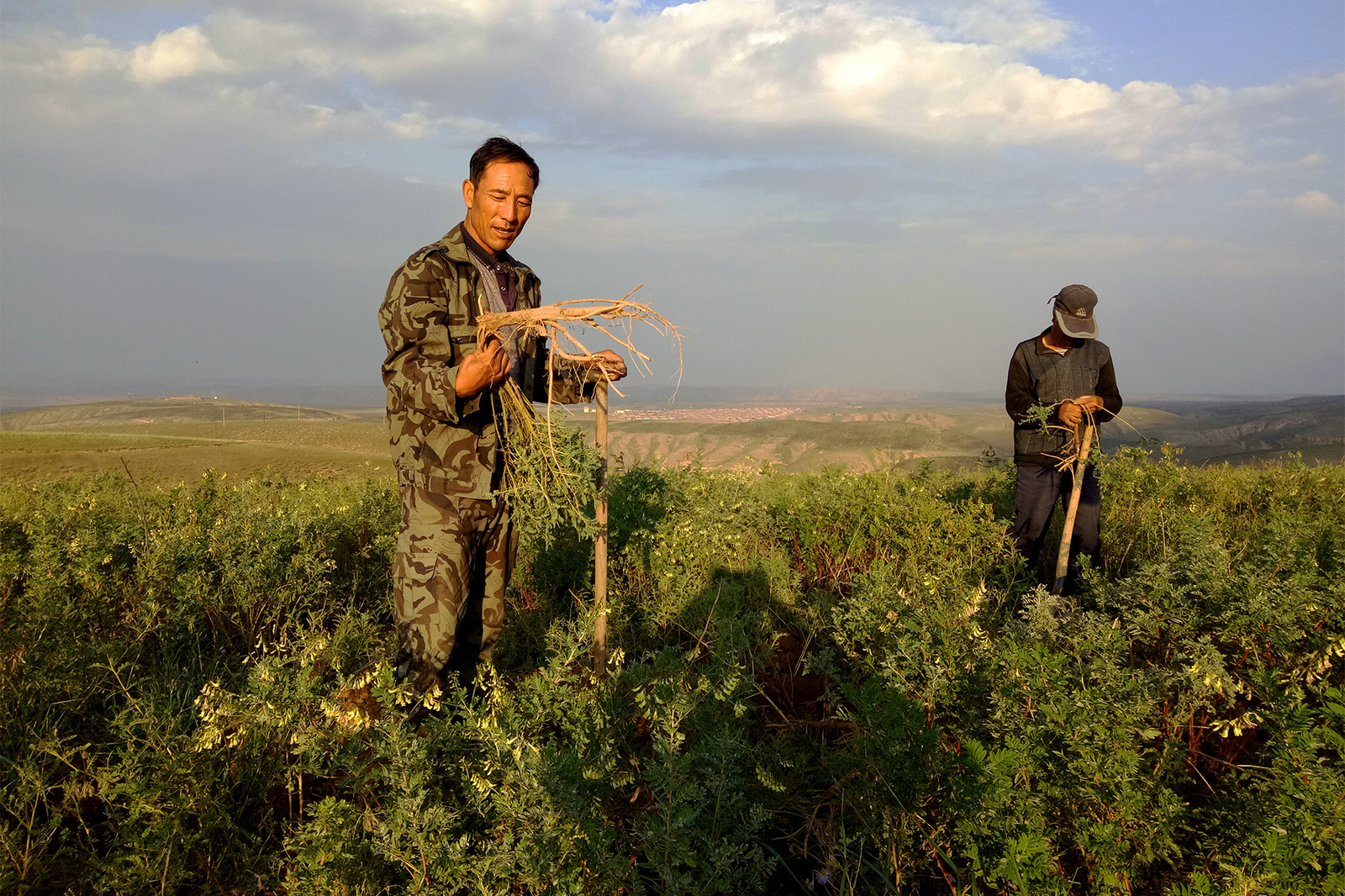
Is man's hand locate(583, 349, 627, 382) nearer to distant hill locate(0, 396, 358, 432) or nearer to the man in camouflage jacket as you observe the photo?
the man in camouflage jacket

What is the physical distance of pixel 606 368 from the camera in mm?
3006

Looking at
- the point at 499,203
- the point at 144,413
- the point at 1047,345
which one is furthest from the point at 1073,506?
the point at 144,413

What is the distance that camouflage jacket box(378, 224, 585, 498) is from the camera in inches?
105

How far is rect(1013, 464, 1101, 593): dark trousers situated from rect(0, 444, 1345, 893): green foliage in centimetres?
60

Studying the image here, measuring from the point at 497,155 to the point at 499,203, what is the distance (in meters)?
0.19

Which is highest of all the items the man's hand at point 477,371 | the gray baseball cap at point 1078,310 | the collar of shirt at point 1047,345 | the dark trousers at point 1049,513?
the gray baseball cap at point 1078,310

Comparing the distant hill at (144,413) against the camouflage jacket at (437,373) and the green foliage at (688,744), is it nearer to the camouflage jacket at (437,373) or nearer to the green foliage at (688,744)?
the green foliage at (688,744)

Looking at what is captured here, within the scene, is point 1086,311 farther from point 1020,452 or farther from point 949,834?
point 949,834

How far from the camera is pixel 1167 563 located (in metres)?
3.41

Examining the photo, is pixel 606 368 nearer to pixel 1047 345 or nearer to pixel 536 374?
pixel 536 374

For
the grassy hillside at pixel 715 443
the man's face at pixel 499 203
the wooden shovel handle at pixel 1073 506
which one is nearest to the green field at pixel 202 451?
the grassy hillside at pixel 715 443

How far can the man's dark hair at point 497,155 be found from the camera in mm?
2850

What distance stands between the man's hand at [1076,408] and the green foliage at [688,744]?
1100mm

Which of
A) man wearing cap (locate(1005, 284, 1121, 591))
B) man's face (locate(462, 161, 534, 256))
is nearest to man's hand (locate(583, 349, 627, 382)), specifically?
man's face (locate(462, 161, 534, 256))
